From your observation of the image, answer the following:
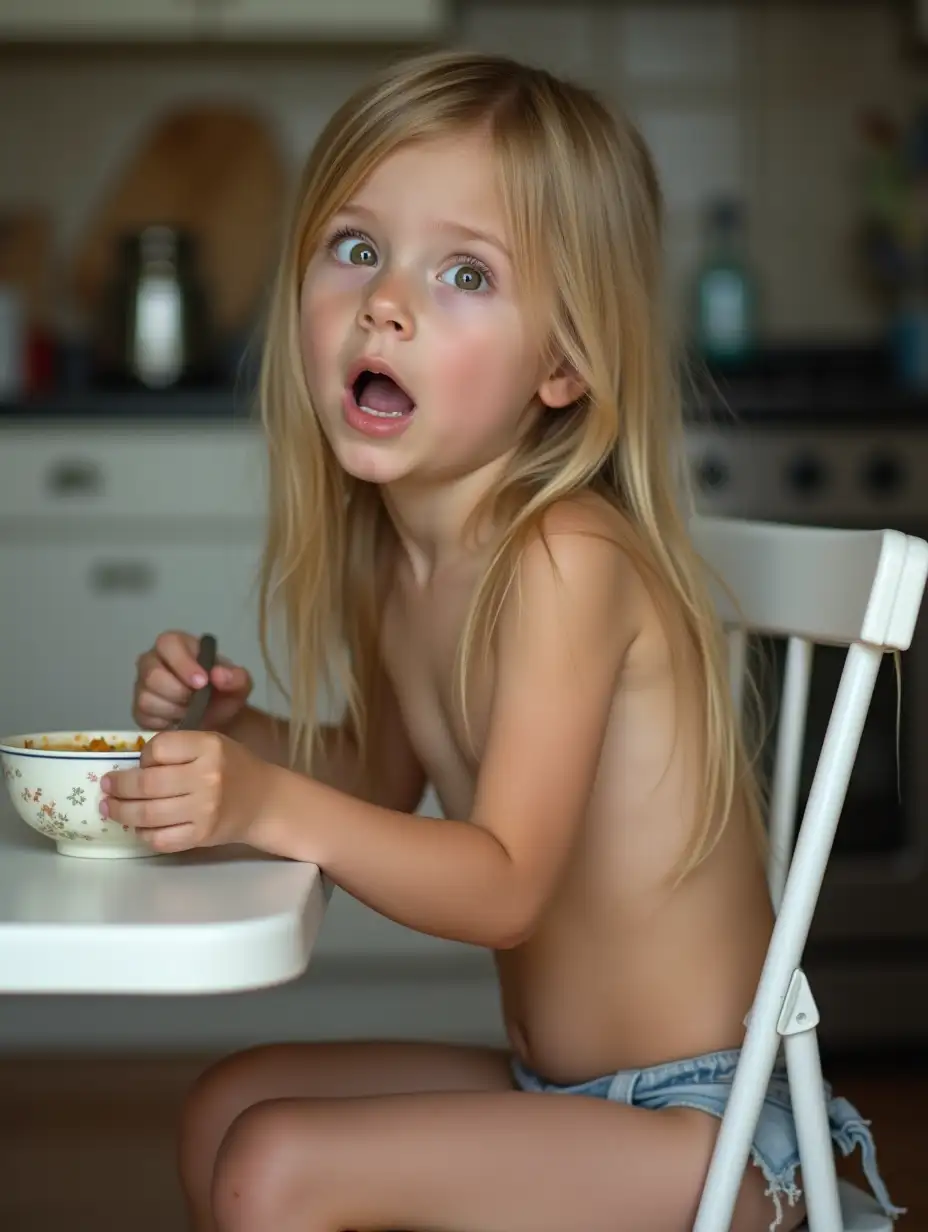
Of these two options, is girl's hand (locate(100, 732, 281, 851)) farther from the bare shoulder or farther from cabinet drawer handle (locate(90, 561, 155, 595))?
cabinet drawer handle (locate(90, 561, 155, 595))

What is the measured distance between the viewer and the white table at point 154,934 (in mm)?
698

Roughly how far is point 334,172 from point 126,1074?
1713mm

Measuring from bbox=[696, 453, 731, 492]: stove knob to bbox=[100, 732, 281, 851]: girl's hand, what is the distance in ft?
5.73

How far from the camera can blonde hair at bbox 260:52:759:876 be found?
1.12 metres

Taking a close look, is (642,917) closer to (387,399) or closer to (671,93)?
(387,399)

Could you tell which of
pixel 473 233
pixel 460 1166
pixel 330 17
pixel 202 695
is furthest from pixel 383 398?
pixel 330 17

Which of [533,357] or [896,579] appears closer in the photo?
[896,579]

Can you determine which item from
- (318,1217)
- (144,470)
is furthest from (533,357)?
(144,470)

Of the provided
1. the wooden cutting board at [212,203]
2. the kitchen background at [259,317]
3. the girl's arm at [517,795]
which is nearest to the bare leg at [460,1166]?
the girl's arm at [517,795]

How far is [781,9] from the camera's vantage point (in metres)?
3.06

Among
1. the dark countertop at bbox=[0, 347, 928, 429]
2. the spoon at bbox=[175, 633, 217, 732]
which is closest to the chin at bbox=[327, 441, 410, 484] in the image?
the spoon at bbox=[175, 633, 217, 732]

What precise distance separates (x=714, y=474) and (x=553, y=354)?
4.51 feet

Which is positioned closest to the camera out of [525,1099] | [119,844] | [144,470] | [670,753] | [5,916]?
[5,916]

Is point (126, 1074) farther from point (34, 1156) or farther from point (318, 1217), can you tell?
point (318, 1217)
